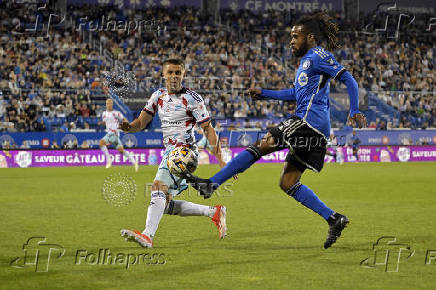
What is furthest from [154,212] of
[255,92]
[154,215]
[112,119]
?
[112,119]

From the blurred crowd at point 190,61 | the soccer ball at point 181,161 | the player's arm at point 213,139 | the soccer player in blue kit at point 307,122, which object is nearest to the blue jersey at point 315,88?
the soccer player in blue kit at point 307,122

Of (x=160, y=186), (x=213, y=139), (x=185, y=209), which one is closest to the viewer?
(x=160, y=186)

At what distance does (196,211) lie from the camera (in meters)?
8.52

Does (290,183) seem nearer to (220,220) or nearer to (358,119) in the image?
(358,119)

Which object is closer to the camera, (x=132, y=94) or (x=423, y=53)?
(x=132, y=94)

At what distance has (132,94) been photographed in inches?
1230

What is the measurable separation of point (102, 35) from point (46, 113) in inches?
380

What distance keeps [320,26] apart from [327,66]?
0.81 m

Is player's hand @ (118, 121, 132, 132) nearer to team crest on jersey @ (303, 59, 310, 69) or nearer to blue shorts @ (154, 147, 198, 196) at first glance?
blue shorts @ (154, 147, 198, 196)

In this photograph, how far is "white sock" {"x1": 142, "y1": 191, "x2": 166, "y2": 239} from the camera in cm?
745

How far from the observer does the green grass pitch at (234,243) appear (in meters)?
5.82

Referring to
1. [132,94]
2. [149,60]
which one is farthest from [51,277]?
[149,60]

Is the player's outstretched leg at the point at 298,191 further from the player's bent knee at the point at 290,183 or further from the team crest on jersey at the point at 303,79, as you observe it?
the team crest on jersey at the point at 303,79

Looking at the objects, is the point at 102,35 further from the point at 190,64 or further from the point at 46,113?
the point at 46,113
